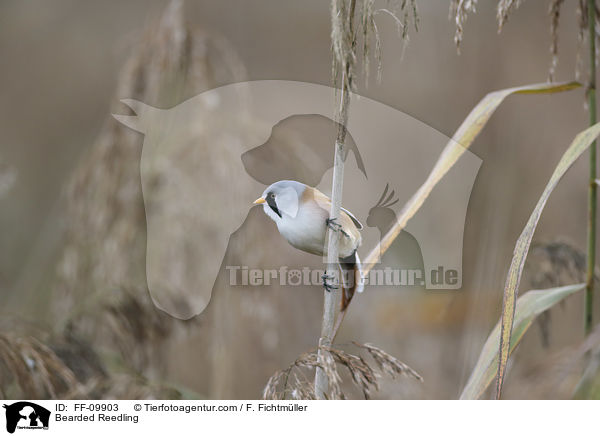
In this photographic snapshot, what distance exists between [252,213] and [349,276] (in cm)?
46

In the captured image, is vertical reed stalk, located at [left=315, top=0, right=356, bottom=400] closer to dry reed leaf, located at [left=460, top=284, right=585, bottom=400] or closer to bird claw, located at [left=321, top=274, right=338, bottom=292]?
bird claw, located at [left=321, top=274, right=338, bottom=292]

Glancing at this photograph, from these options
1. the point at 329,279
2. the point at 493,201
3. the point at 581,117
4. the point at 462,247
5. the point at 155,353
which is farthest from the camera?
the point at 581,117

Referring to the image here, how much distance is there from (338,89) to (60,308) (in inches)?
32.9

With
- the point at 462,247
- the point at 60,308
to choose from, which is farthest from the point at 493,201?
the point at 60,308

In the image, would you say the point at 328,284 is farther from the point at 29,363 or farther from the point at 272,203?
the point at 29,363

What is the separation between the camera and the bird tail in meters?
0.69

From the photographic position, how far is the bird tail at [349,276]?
0.69 m

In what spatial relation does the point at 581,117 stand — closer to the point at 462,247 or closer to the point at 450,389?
the point at 462,247

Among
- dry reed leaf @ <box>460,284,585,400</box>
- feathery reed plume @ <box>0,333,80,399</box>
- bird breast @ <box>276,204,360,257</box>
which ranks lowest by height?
feathery reed plume @ <box>0,333,80,399</box>

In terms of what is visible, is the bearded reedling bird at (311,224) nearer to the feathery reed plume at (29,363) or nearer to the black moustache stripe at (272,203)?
the black moustache stripe at (272,203)

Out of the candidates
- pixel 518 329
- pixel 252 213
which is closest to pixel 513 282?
pixel 518 329

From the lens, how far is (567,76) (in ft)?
6.20

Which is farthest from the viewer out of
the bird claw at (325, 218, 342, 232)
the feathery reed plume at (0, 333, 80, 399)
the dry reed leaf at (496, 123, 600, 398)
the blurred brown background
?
the blurred brown background

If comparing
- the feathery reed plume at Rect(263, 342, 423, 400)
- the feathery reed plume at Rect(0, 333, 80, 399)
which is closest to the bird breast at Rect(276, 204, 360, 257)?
the feathery reed plume at Rect(263, 342, 423, 400)
